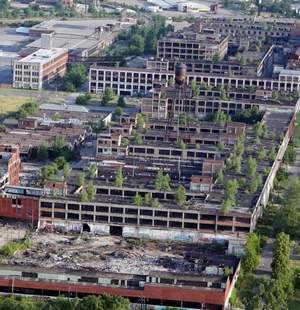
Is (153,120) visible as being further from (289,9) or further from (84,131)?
(289,9)

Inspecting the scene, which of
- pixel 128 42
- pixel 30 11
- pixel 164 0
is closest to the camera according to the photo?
Result: pixel 128 42

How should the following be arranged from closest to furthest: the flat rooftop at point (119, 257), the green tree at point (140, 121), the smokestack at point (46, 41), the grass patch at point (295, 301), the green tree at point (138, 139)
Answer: the grass patch at point (295, 301) → the flat rooftop at point (119, 257) → the green tree at point (138, 139) → the green tree at point (140, 121) → the smokestack at point (46, 41)

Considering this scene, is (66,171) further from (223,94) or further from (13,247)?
(223,94)

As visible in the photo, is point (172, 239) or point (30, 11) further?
point (30, 11)

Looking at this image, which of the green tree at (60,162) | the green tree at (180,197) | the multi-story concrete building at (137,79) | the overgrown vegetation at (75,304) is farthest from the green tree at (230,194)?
the multi-story concrete building at (137,79)

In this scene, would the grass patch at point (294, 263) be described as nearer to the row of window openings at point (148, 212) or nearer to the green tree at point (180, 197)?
the row of window openings at point (148, 212)

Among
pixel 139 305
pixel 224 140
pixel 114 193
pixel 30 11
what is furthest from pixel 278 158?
pixel 30 11

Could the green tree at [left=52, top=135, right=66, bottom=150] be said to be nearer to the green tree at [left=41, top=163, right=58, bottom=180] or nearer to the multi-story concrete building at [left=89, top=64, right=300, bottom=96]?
the green tree at [left=41, top=163, right=58, bottom=180]
